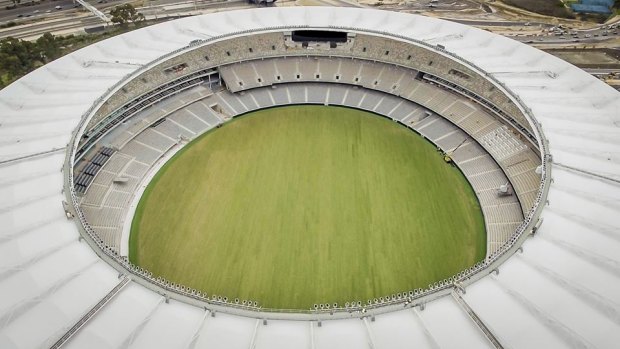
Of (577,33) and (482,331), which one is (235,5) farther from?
(482,331)


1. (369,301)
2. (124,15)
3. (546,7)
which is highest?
(546,7)

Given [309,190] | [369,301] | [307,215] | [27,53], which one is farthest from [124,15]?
[369,301]

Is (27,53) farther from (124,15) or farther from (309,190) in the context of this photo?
(309,190)

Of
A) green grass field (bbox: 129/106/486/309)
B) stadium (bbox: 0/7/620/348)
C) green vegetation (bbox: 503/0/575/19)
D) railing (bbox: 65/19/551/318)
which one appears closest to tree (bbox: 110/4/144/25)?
stadium (bbox: 0/7/620/348)

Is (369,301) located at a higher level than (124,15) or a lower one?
lower

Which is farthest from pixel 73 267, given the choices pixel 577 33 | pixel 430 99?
pixel 577 33

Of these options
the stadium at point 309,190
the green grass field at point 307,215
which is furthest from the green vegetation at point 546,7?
the green grass field at point 307,215

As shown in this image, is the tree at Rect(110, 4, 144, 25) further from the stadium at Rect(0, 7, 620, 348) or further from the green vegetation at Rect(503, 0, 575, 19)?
the green vegetation at Rect(503, 0, 575, 19)
